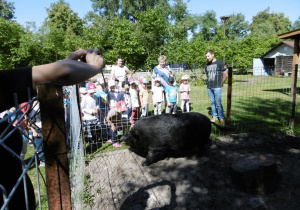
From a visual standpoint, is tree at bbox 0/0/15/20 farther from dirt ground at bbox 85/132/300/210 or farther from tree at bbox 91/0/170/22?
dirt ground at bbox 85/132/300/210

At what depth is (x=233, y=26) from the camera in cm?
5400

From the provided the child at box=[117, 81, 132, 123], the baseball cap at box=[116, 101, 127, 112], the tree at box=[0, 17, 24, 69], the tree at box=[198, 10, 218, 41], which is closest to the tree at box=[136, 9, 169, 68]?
the tree at box=[0, 17, 24, 69]

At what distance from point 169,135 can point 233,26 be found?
5671cm

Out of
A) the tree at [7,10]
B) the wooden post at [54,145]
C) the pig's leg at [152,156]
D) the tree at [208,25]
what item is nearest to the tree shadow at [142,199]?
the pig's leg at [152,156]

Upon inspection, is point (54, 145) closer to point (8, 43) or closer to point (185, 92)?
point (185, 92)

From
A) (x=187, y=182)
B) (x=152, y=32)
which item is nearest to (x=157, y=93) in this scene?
(x=187, y=182)

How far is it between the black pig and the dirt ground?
0.78 feet

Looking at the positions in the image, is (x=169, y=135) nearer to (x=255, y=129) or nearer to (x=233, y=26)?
(x=255, y=129)

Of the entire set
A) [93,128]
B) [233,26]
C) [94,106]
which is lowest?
[93,128]

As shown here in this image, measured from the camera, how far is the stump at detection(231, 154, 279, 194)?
337 centimetres

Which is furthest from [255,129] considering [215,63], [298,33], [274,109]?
[298,33]

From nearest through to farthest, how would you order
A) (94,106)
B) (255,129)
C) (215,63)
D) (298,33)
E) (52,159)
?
1. (52,159)
2. (94,106)
3. (255,129)
4. (215,63)
5. (298,33)

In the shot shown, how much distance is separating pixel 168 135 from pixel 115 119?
5.67 ft

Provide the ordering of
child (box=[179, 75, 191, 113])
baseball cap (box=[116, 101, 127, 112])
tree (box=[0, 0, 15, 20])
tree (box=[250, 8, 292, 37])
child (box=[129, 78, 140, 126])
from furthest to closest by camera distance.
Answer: tree (box=[250, 8, 292, 37]) → tree (box=[0, 0, 15, 20]) → child (box=[179, 75, 191, 113]) → child (box=[129, 78, 140, 126]) → baseball cap (box=[116, 101, 127, 112])
